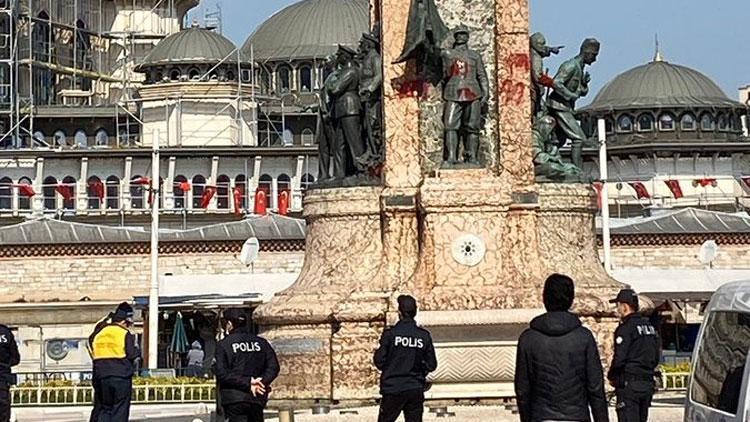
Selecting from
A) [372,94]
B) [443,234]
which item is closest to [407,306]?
[443,234]

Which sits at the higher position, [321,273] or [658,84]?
[658,84]

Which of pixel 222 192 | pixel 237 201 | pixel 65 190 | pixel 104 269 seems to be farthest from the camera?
pixel 222 192

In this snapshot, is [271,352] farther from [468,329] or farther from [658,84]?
[658,84]

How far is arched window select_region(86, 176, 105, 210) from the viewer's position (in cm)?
9562

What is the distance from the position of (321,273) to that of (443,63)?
290 centimetres

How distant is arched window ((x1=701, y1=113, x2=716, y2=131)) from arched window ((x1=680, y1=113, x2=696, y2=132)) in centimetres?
55

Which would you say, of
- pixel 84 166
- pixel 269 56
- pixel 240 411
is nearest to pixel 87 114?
pixel 84 166

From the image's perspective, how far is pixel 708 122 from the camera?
110500 millimetres

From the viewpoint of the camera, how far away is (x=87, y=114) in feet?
342

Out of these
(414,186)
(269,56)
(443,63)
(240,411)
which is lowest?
(240,411)

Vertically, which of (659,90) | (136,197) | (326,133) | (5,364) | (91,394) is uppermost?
(659,90)

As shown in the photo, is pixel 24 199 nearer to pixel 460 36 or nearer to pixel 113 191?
pixel 113 191

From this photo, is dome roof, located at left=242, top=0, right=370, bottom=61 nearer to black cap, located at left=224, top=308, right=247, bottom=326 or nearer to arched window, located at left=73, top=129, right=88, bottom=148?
arched window, located at left=73, top=129, right=88, bottom=148

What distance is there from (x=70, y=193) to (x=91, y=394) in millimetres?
60970
